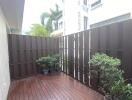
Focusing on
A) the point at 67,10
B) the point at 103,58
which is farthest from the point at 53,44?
the point at 67,10

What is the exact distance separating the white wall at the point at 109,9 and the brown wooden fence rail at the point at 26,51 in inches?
98.2

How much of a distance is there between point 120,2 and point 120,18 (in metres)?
0.66

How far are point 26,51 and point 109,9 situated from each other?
4.27m

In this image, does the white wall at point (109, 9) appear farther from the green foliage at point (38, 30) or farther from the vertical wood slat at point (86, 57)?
the green foliage at point (38, 30)

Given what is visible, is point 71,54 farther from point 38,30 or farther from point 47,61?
point 38,30

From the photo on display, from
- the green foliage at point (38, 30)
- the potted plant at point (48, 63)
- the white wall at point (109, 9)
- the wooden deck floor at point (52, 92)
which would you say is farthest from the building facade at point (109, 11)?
the green foliage at point (38, 30)

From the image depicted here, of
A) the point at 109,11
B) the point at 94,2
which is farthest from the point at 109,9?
the point at 94,2

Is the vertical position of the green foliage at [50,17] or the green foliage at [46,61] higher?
the green foliage at [50,17]

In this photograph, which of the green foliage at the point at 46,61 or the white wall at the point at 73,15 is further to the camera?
the white wall at the point at 73,15

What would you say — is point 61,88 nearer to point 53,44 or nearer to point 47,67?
point 47,67

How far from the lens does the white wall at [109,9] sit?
590 centimetres

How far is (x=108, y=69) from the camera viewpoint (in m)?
3.04

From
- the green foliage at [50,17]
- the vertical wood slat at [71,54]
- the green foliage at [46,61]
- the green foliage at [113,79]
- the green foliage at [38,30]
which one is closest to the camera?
the green foliage at [113,79]

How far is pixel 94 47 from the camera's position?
449 centimetres
